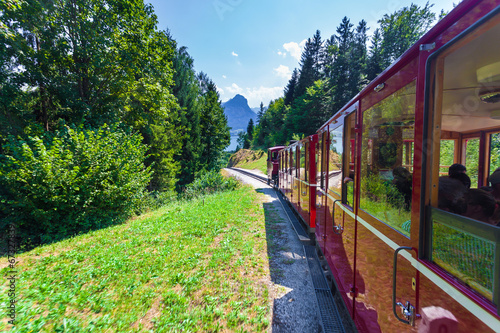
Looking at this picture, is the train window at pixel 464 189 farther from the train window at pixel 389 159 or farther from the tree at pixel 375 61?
the tree at pixel 375 61

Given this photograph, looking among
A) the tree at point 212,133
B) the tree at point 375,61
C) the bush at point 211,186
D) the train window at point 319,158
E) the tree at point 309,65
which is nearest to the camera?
the train window at point 319,158

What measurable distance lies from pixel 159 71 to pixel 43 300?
12589 mm

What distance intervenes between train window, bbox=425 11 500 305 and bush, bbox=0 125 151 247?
343 inches

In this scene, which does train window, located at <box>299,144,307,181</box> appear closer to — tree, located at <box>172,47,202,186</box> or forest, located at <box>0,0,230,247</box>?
forest, located at <box>0,0,230,247</box>

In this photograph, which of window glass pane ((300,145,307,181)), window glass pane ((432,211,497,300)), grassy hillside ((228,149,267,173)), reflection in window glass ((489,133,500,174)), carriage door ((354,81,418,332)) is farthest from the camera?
grassy hillside ((228,149,267,173))

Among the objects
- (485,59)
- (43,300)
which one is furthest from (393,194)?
(43,300)

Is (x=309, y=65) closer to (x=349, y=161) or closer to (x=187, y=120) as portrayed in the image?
(x=187, y=120)

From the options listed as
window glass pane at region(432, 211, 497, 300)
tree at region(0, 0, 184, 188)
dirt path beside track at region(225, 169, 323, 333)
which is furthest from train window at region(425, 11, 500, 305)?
tree at region(0, 0, 184, 188)

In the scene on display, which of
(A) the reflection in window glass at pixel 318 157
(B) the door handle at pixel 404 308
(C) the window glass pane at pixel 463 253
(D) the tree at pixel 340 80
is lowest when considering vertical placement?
(B) the door handle at pixel 404 308

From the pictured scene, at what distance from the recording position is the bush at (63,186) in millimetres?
6145

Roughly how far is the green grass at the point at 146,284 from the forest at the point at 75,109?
5.85 ft

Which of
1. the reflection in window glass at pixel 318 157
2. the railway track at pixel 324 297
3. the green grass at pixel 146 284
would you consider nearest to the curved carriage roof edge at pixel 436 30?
the reflection in window glass at pixel 318 157

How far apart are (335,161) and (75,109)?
11.6 meters

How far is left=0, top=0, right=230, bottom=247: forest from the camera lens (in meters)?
6.48
